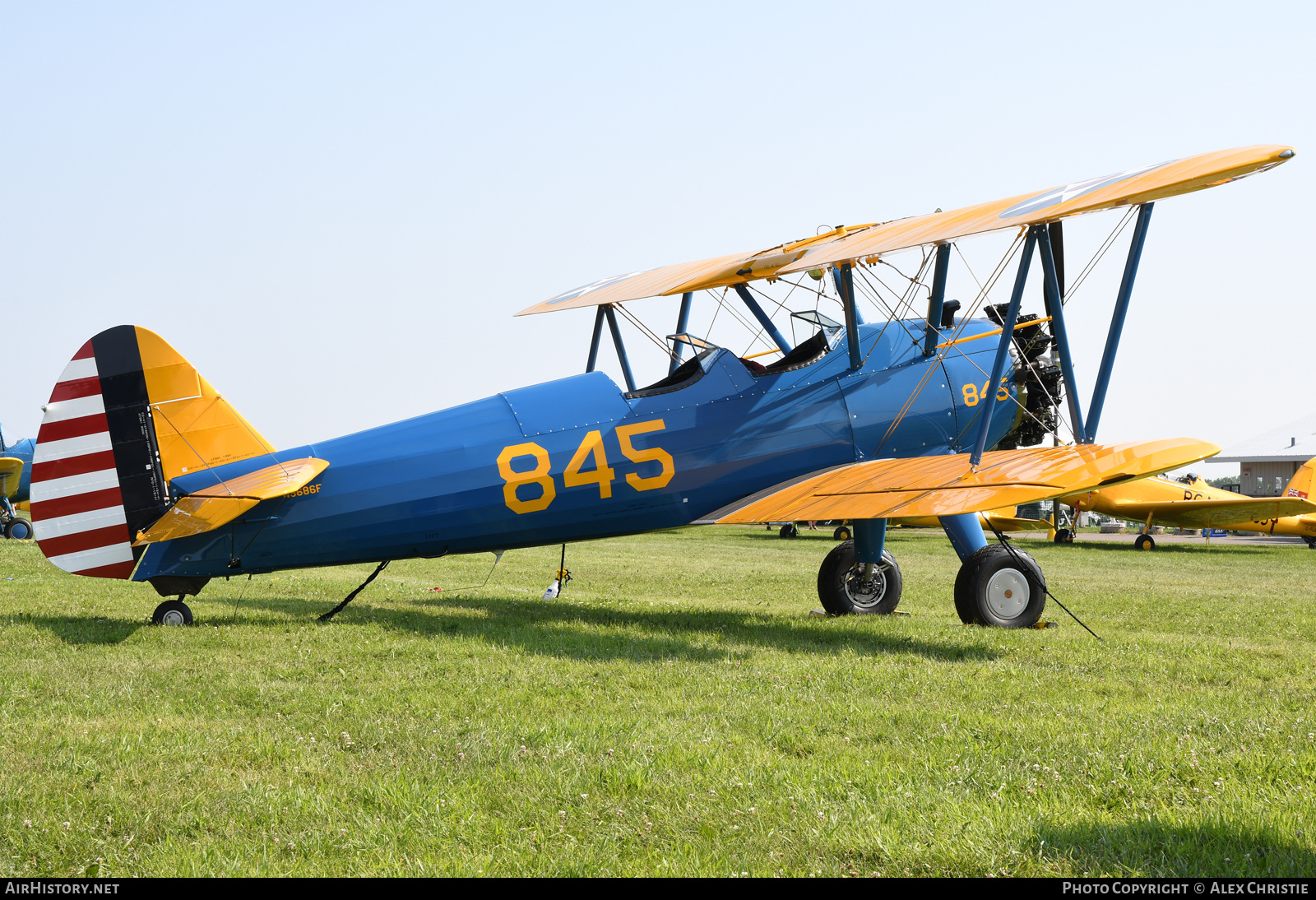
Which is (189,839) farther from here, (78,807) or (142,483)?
(142,483)

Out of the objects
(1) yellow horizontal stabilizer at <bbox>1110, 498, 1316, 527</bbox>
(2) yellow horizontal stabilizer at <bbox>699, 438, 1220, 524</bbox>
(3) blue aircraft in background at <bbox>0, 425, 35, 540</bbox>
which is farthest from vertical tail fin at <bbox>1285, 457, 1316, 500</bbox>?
(3) blue aircraft in background at <bbox>0, 425, 35, 540</bbox>

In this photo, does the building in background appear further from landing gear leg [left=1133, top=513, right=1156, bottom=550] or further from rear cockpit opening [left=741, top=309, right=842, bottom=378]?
rear cockpit opening [left=741, top=309, right=842, bottom=378]

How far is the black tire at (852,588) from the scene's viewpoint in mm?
9664

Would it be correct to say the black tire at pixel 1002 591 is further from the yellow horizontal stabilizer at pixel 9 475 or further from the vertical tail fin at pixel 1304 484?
the vertical tail fin at pixel 1304 484

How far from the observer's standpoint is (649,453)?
829cm

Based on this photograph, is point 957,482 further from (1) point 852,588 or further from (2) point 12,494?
(2) point 12,494

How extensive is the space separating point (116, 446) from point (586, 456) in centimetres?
366

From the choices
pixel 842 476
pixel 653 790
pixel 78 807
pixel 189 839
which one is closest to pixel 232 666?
pixel 78 807

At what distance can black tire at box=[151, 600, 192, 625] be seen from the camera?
311 inches

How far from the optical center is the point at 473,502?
794 centimetres

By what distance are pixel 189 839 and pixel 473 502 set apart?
483cm

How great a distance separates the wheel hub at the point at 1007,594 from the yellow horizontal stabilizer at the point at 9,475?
78.6 ft

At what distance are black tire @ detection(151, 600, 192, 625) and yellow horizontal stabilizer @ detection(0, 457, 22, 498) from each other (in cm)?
1941

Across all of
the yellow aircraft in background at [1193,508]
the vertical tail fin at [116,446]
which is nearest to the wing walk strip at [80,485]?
the vertical tail fin at [116,446]
